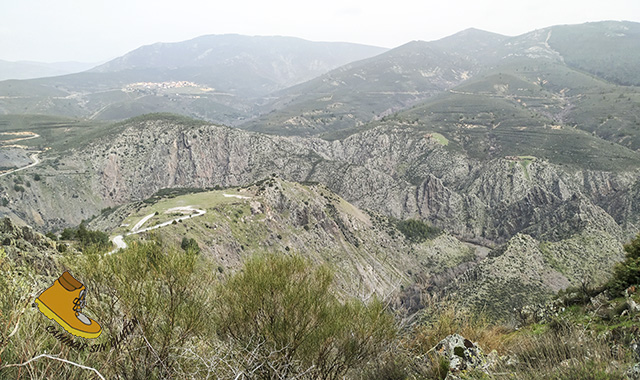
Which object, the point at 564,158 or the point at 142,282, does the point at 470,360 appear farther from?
the point at 564,158

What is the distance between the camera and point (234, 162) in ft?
388

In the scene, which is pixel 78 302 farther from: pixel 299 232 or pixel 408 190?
pixel 408 190

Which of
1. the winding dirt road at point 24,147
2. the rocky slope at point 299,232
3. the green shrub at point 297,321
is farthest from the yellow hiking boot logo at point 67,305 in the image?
the winding dirt road at point 24,147

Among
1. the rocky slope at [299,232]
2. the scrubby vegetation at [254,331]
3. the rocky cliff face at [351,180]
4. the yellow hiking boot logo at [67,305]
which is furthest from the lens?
the rocky cliff face at [351,180]

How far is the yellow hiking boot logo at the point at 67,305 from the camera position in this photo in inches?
161

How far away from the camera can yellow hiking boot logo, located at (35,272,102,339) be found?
4078 millimetres

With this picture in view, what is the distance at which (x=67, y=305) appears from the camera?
4.17m

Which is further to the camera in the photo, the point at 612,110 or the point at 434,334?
the point at 612,110

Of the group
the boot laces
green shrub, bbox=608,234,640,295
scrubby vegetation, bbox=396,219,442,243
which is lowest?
scrubby vegetation, bbox=396,219,442,243

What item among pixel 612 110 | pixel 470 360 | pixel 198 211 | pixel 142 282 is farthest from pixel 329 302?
pixel 612 110

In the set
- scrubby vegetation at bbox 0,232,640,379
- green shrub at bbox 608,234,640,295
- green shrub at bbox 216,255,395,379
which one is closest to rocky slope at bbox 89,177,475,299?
green shrub at bbox 608,234,640,295

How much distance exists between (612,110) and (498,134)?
60.4 meters

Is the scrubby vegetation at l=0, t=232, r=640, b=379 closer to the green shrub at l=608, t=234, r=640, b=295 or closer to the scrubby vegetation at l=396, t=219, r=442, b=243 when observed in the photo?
the green shrub at l=608, t=234, r=640, b=295

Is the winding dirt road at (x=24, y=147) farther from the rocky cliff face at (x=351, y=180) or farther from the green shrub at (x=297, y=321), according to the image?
the green shrub at (x=297, y=321)
